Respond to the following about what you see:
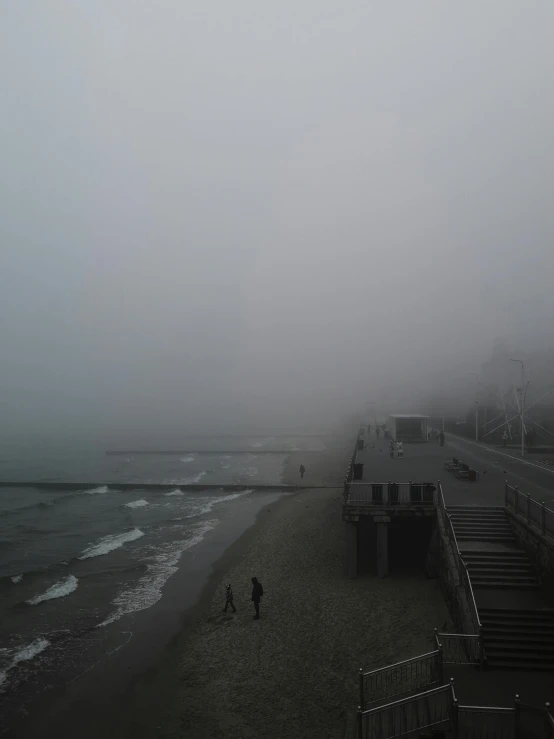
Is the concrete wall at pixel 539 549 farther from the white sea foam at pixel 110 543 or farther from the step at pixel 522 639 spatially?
the white sea foam at pixel 110 543

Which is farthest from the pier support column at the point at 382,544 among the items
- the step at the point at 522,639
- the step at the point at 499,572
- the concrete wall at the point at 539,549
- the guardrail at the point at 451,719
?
the guardrail at the point at 451,719

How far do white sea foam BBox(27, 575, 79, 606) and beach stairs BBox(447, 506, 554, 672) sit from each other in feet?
54.0

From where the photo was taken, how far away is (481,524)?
1678cm

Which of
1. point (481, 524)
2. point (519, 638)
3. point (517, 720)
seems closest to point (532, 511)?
point (481, 524)

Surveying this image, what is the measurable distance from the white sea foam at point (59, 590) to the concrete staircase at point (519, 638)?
17619 millimetres

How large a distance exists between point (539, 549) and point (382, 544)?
668cm

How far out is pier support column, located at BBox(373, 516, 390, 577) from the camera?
1889 centimetres

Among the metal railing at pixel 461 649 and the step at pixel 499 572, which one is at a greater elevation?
the step at pixel 499 572

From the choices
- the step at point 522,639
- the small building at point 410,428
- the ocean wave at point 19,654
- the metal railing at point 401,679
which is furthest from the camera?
the small building at point 410,428

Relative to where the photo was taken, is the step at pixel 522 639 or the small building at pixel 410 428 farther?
the small building at pixel 410 428

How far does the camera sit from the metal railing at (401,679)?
9.61 m

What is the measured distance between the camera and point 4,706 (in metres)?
13.7

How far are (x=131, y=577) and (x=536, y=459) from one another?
2728 cm

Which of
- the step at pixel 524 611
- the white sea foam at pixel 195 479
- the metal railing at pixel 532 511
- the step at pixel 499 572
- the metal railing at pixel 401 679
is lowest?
the white sea foam at pixel 195 479
